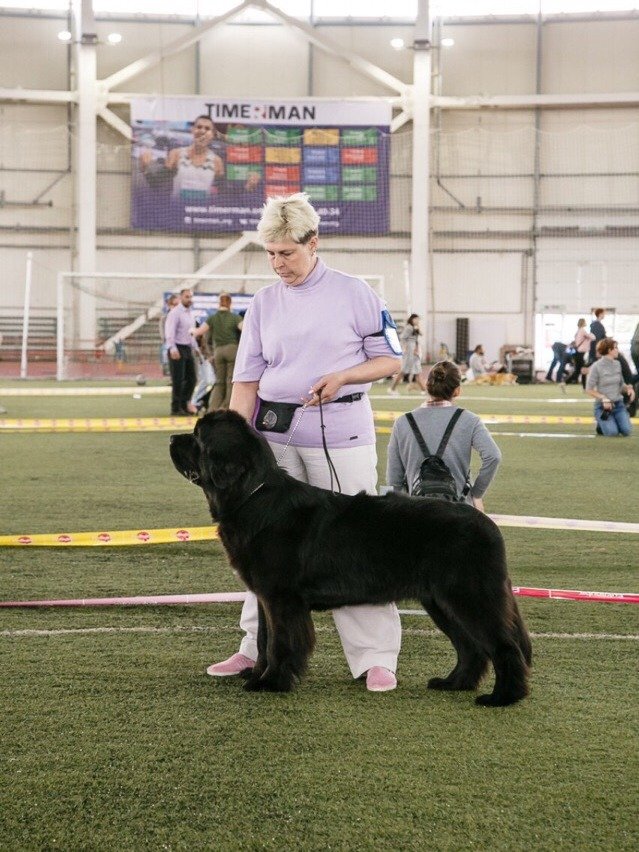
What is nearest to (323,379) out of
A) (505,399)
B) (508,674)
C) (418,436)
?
(508,674)

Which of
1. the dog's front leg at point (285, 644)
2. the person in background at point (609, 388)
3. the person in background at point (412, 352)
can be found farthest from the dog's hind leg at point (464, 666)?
the person in background at point (412, 352)

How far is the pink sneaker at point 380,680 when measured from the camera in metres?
3.59

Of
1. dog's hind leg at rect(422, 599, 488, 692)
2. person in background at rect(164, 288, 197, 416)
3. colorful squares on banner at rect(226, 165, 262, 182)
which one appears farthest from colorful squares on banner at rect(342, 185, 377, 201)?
dog's hind leg at rect(422, 599, 488, 692)

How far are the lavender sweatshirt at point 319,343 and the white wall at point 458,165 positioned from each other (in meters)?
27.7

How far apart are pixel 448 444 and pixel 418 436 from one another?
0.45 feet

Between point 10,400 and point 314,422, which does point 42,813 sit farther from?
point 10,400

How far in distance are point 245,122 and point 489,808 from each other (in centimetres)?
2842

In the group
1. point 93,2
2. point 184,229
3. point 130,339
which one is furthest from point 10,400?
point 93,2

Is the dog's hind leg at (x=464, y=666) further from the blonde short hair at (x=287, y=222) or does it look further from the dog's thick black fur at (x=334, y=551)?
the blonde short hair at (x=287, y=222)

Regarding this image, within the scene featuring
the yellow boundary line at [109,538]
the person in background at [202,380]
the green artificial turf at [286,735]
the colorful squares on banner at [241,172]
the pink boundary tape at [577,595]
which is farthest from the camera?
the colorful squares on banner at [241,172]

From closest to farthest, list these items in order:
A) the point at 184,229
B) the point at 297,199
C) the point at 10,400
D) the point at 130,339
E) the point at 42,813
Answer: the point at 42,813, the point at 297,199, the point at 10,400, the point at 130,339, the point at 184,229

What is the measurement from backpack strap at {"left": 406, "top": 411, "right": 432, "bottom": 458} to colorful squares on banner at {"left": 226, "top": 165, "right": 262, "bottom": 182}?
25.6 metres

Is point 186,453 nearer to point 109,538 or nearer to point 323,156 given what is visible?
point 109,538

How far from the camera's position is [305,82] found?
31.9 m
